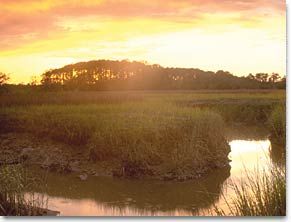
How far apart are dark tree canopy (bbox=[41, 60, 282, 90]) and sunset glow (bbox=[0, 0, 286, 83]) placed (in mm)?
45

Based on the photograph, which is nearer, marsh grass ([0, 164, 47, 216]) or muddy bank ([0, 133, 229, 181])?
marsh grass ([0, 164, 47, 216])

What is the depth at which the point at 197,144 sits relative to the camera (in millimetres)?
5246

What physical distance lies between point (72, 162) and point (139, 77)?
148 centimetres

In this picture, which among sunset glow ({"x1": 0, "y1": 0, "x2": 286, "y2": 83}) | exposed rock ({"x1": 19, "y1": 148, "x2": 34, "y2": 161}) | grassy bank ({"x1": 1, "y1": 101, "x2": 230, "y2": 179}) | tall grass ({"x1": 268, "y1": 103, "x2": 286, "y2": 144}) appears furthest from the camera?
grassy bank ({"x1": 1, "y1": 101, "x2": 230, "y2": 179})

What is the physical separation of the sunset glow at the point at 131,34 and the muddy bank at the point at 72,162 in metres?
0.68

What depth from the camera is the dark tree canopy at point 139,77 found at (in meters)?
3.88

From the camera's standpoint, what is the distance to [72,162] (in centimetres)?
501

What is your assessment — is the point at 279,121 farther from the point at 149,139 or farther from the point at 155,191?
the point at 149,139

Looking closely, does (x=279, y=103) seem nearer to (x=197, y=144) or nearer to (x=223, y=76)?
(x=223, y=76)

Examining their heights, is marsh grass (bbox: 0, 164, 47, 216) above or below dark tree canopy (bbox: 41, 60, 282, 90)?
below

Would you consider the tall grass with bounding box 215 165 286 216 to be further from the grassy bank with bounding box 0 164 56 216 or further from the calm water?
the grassy bank with bounding box 0 164 56 216

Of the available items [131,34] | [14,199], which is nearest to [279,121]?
[131,34]

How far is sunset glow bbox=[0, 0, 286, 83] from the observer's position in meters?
3.82

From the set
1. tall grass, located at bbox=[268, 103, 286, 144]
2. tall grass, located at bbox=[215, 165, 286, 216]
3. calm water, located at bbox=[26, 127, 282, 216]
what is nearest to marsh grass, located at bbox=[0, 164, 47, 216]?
calm water, located at bbox=[26, 127, 282, 216]
